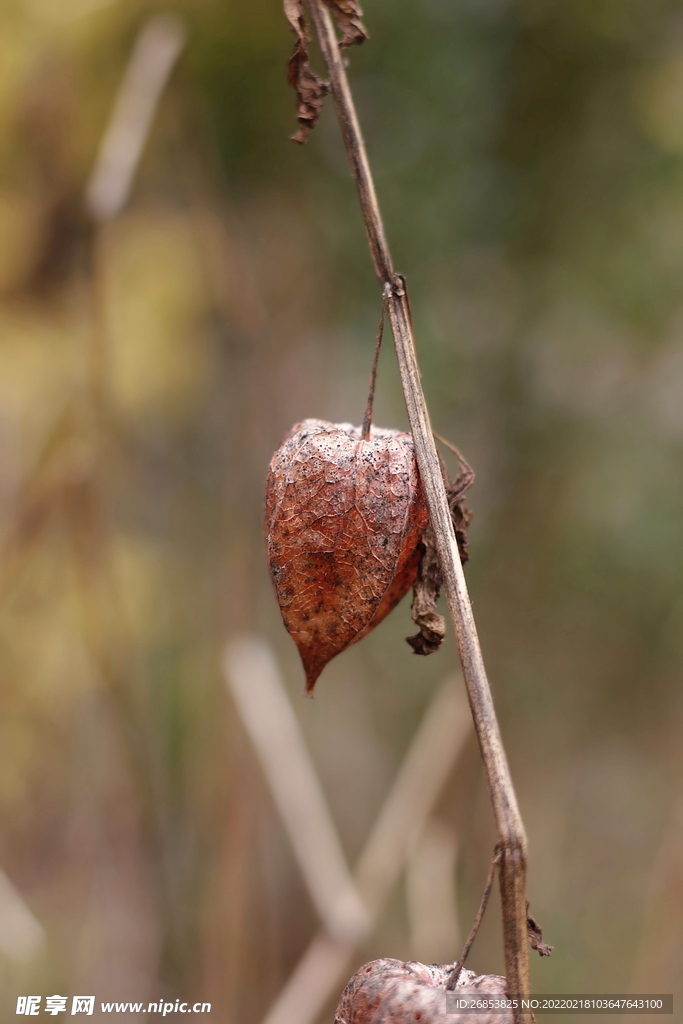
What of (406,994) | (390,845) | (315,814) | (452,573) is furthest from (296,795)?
(452,573)

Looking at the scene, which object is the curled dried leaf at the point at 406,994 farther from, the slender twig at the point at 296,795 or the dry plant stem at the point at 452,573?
the slender twig at the point at 296,795

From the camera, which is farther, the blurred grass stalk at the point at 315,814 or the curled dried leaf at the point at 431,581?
the blurred grass stalk at the point at 315,814

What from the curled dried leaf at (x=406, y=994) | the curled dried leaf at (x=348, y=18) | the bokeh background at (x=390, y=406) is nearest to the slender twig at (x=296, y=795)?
the bokeh background at (x=390, y=406)

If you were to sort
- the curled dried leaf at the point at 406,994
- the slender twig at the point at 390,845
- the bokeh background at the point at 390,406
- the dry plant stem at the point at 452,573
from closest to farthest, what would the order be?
1. the dry plant stem at the point at 452,573
2. the curled dried leaf at the point at 406,994
3. the slender twig at the point at 390,845
4. the bokeh background at the point at 390,406

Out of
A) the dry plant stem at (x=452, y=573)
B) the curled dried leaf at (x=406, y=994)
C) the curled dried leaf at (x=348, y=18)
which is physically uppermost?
the curled dried leaf at (x=348, y=18)

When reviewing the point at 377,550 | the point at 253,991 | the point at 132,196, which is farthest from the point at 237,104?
the point at 253,991

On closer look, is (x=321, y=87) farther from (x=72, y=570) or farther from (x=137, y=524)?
(x=137, y=524)
